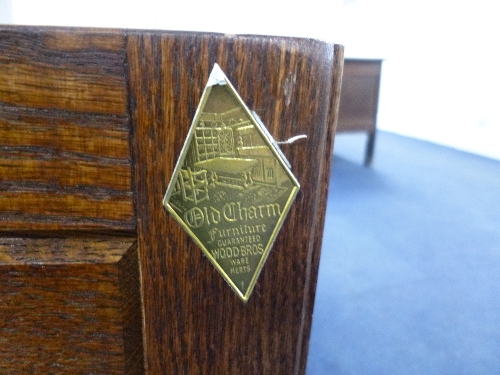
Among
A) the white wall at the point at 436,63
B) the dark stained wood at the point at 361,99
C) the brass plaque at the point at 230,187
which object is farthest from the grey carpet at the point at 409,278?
the white wall at the point at 436,63

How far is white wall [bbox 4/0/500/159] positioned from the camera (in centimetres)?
87

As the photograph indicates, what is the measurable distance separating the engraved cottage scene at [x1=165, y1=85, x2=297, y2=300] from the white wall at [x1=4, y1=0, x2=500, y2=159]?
0.45m

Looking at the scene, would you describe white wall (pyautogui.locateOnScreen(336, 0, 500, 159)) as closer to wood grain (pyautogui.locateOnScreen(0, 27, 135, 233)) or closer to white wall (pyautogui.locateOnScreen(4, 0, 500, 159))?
white wall (pyautogui.locateOnScreen(4, 0, 500, 159))

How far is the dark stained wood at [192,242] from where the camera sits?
0.19m

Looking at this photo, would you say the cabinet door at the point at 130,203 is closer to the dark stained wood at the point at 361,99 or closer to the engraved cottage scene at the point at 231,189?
the engraved cottage scene at the point at 231,189

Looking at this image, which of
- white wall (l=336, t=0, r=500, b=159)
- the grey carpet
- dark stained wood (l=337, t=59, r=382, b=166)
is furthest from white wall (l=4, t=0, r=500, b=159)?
the grey carpet

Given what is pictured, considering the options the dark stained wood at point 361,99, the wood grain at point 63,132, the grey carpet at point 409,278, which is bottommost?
the grey carpet at point 409,278

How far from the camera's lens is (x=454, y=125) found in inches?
101

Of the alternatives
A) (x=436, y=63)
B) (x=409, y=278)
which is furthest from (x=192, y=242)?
(x=436, y=63)

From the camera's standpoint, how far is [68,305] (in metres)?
0.21

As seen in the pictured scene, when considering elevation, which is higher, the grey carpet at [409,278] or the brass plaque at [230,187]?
the brass plaque at [230,187]

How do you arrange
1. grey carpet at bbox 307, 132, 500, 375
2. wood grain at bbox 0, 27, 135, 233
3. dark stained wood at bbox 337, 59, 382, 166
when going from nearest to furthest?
wood grain at bbox 0, 27, 135, 233, grey carpet at bbox 307, 132, 500, 375, dark stained wood at bbox 337, 59, 382, 166

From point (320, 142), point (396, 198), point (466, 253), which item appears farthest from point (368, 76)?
point (320, 142)

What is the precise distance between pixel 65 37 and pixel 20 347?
171mm
